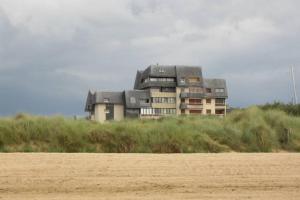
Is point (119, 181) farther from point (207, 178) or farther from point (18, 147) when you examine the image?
point (18, 147)

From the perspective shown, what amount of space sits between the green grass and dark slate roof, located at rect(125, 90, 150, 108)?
115 feet

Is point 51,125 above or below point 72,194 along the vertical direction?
above

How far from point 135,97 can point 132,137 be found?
125 ft

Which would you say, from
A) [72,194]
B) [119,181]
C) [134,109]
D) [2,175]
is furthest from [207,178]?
[134,109]

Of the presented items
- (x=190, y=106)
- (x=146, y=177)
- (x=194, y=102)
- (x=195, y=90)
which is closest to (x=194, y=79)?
(x=195, y=90)

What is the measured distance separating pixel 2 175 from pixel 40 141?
21.4ft

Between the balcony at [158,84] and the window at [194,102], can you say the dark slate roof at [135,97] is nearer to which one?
the balcony at [158,84]

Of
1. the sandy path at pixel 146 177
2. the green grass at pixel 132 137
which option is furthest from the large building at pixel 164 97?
the sandy path at pixel 146 177

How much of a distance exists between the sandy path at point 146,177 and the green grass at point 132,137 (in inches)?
132

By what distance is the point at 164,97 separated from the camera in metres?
56.2

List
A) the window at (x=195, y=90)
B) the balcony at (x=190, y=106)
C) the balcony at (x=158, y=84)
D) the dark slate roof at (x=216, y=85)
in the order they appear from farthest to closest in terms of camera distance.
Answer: the dark slate roof at (x=216, y=85)
the window at (x=195, y=90)
the balcony at (x=190, y=106)
the balcony at (x=158, y=84)

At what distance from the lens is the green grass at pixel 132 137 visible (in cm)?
1587

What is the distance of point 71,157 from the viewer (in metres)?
12.3

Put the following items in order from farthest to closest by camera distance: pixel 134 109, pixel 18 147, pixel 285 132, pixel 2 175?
1. pixel 134 109
2. pixel 285 132
3. pixel 18 147
4. pixel 2 175
